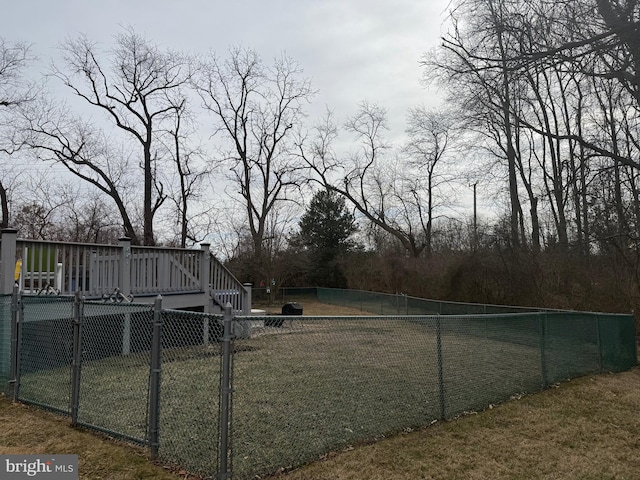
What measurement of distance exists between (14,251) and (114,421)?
364 cm

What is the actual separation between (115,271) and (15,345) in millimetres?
3249

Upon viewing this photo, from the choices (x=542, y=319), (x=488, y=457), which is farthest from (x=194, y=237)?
(x=488, y=457)

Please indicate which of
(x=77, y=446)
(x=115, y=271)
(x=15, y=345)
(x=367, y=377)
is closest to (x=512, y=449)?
(x=367, y=377)

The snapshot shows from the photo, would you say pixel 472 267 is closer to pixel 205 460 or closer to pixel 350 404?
pixel 350 404

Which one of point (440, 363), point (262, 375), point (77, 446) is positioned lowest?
point (77, 446)

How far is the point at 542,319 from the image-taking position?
712 cm

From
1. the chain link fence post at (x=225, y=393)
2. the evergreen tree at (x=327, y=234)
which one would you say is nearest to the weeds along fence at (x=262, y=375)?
the chain link fence post at (x=225, y=393)

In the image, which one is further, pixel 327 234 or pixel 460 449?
pixel 327 234

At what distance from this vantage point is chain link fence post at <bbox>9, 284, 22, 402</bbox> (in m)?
5.41

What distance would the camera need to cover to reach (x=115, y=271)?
28.5 ft

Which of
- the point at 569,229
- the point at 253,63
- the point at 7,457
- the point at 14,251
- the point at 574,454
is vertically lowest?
the point at 574,454

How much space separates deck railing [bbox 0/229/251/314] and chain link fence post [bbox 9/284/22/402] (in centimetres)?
146

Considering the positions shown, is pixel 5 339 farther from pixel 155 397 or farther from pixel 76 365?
pixel 155 397

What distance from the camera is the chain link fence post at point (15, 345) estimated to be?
541 cm
